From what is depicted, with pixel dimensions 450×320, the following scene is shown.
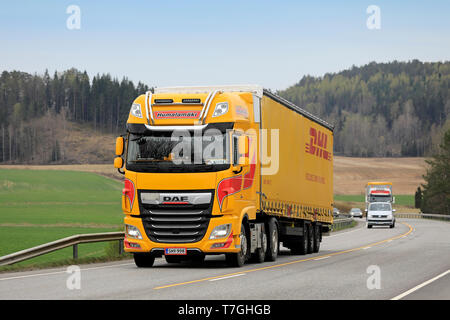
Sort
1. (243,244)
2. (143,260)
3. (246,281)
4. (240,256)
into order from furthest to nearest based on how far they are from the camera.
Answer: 1. (143,260)
2. (243,244)
3. (240,256)
4. (246,281)

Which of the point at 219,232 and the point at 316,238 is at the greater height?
the point at 219,232

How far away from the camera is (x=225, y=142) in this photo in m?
18.8

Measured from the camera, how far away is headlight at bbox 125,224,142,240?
62.3 feet

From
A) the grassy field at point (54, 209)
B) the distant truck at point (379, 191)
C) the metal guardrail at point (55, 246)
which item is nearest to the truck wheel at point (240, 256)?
the metal guardrail at point (55, 246)

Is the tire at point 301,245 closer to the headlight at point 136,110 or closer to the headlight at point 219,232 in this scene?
the headlight at point 219,232

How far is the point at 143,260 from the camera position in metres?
20.1

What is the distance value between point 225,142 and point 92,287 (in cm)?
569

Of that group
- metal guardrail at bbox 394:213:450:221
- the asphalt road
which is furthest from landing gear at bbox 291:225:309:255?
metal guardrail at bbox 394:213:450:221

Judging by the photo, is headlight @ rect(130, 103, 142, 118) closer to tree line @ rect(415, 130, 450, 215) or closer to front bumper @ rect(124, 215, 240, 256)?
front bumper @ rect(124, 215, 240, 256)

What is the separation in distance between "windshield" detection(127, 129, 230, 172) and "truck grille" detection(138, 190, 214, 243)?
695mm

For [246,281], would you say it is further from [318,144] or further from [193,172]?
[318,144]

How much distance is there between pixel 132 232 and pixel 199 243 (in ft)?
5.53

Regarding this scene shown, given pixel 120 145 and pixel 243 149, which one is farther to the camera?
pixel 120 145

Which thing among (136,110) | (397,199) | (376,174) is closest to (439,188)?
(397,199)
